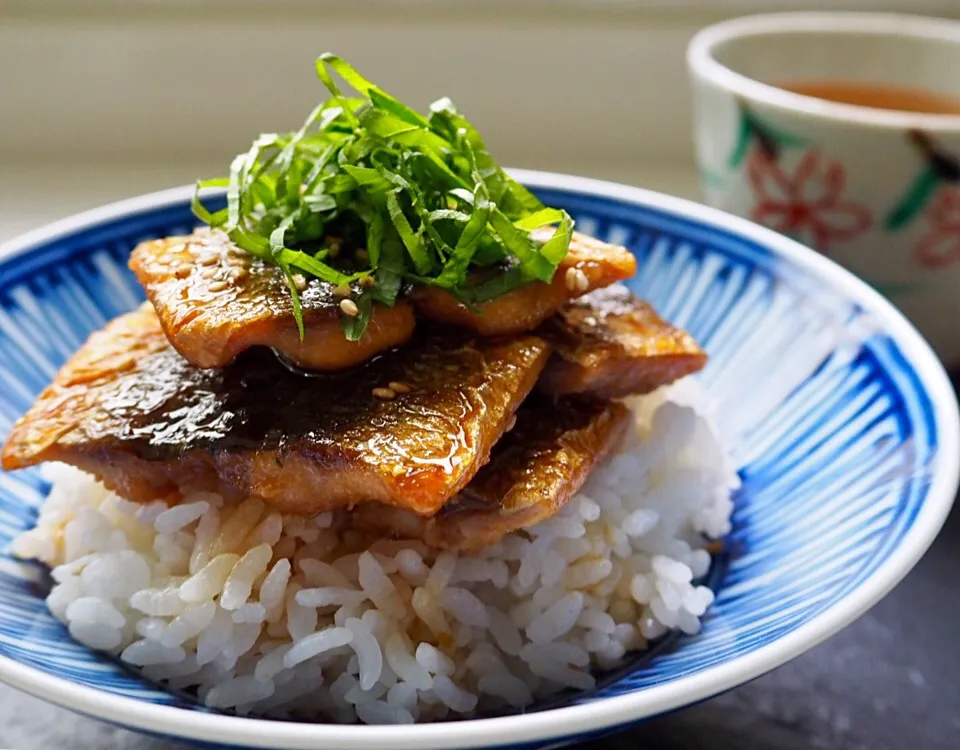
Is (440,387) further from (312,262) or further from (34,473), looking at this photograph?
(34,473)

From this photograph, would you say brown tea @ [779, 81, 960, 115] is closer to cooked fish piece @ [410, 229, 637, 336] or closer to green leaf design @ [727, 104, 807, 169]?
Result: green leaf design @ [727, 104, 807, 169]

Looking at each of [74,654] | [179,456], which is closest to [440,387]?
[179,456]

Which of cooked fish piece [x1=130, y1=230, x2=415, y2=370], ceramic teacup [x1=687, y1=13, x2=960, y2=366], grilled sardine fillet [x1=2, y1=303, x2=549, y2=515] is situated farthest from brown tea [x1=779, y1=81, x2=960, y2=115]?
cooked fish piece [x1=130, y1=230, x2=415, y2=370]

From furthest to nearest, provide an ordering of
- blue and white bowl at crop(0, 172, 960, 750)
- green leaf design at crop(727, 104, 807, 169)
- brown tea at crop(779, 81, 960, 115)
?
brown tea at crop(779, 81, 960, 115) < green leaf design at crop(727, 104, 807, 169) < blue and white bowl at crop(0, 172, 960, 750)

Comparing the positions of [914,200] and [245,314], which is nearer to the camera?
[245,314]

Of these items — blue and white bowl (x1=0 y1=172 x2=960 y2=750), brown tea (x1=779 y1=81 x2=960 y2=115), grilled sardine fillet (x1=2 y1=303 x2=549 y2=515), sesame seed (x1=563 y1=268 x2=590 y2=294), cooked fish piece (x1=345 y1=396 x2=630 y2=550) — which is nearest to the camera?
blue and white bowl (x1=0 y1=172 x2=960 y2=750)

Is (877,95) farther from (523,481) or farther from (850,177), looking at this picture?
(523,481)

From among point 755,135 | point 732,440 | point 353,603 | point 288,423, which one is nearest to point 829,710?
point 732,440
